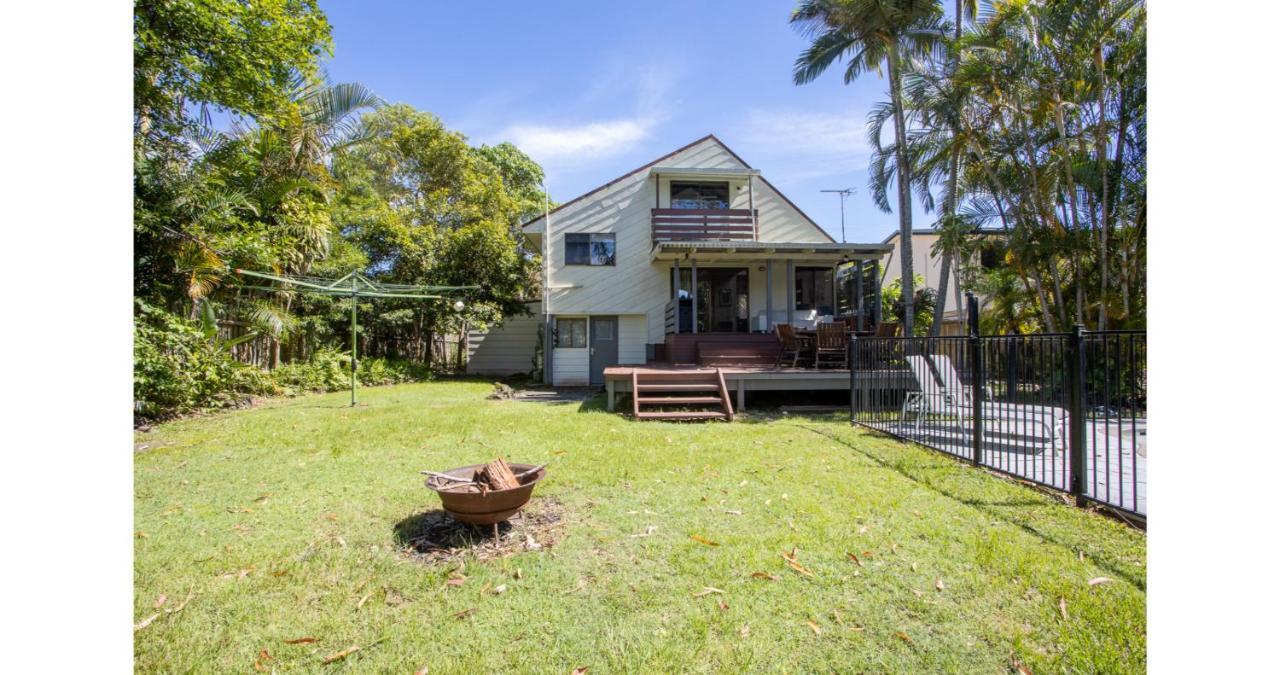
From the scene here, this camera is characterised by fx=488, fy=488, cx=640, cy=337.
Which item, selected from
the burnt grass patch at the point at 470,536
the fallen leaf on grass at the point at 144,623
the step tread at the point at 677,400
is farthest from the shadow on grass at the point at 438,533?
the step tread at the point at 677,400

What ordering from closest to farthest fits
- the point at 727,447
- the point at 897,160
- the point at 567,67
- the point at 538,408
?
the point at 727,447 → the point at 538,408 → the point at 567,67 → the point at 897,160

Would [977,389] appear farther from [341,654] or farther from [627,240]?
[627,240]

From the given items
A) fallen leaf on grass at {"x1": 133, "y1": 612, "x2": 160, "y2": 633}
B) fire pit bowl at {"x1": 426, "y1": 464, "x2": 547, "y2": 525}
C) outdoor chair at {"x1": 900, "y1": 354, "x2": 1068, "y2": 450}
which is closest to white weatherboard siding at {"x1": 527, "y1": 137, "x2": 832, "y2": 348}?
outdoor chair at {"x1": 900, "y1": 354, "x2": 1068, "y2": 450}

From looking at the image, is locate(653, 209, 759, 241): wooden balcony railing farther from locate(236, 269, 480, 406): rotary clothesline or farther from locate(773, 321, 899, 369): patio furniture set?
locate(236, 269, 480, 406): rotary clothesline

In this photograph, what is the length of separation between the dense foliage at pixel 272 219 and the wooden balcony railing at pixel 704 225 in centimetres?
514

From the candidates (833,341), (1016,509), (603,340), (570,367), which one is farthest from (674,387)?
(570,367)

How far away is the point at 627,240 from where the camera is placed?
15.6m

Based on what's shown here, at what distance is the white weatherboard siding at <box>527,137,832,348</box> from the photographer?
15430mm

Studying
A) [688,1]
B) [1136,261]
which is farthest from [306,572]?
[1136,261]

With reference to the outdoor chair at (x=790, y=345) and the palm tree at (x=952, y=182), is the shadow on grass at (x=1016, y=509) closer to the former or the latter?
the outdoor chair at (x=790, y=345)

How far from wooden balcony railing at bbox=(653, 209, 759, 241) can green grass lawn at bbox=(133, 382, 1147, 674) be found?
1022cm

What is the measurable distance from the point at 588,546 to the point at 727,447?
11.1 ft
